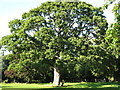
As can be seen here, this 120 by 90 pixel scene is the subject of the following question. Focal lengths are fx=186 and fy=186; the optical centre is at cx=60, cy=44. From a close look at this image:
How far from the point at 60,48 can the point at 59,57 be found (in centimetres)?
161

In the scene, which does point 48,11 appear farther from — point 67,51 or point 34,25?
point 67,51

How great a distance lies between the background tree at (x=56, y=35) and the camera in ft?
79.5

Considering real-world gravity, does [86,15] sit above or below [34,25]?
above

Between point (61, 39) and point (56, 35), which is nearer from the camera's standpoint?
point (61, 39)

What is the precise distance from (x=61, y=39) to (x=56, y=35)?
2.22m

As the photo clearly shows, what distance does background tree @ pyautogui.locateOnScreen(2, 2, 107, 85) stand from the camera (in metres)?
24.2

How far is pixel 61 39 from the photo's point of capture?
24.3 m

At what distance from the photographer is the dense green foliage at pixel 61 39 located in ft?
79.3

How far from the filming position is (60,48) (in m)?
24.9

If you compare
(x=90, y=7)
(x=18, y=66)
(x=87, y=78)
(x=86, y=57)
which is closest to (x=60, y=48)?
(x=86, y=57)

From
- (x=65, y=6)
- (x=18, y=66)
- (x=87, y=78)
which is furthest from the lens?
(x=87, y=78)

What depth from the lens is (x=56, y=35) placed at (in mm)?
26344

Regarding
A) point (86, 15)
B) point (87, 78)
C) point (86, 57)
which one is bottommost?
point (87, 78)

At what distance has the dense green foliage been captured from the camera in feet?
79.3
